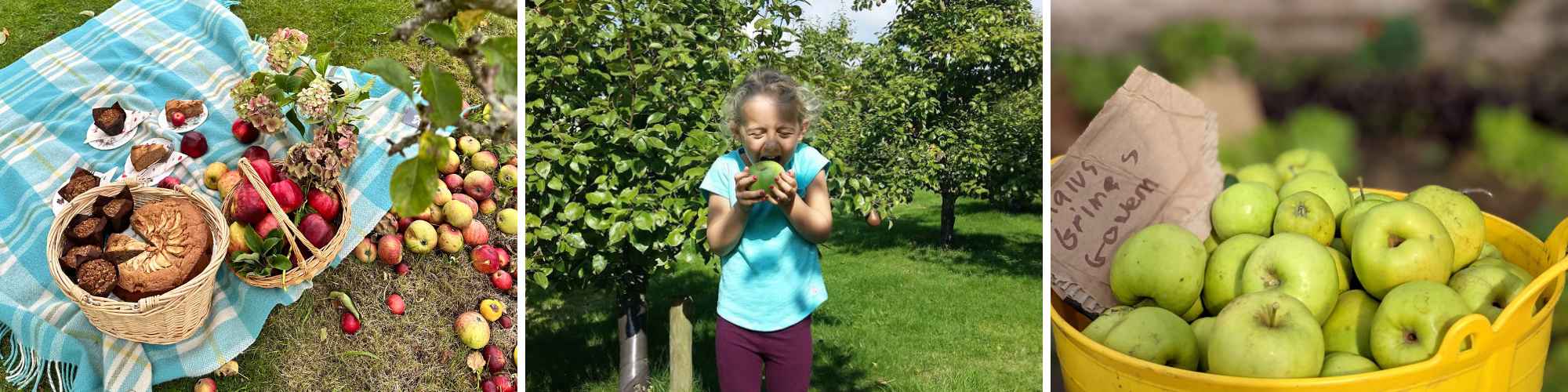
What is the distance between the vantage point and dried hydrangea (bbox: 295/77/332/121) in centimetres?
239

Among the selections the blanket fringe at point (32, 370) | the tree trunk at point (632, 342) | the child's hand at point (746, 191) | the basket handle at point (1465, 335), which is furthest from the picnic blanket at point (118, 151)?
the basket handle at point (1465, 335)

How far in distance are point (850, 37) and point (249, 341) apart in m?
1.78

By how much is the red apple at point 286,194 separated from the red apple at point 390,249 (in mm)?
240

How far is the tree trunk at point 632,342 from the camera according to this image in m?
2.22

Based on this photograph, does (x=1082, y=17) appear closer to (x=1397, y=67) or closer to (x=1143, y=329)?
(x=1397, y=67)

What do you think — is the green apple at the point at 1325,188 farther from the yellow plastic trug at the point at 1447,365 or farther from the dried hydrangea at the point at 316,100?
the dried hydrangea at the point at 316,100

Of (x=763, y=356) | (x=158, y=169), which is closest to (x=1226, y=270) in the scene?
(x=763, y=356)

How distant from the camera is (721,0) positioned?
188cm

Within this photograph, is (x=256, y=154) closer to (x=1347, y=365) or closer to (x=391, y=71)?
(x=391, y=71)

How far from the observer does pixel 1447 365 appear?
101 centimetres

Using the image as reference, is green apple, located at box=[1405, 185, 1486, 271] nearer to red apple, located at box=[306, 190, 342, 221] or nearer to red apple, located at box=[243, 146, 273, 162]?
red apple, located at box=[306, 190, 342, 221]

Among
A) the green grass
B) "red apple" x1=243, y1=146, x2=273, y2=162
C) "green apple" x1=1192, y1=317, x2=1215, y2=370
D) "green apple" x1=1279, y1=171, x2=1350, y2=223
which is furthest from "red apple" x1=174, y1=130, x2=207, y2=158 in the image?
"green apple" x1=1279, y1=171, x2=1350, y2=223

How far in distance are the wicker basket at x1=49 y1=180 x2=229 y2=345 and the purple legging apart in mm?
1362

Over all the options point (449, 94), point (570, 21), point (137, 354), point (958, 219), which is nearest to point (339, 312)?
point (137, 354)
